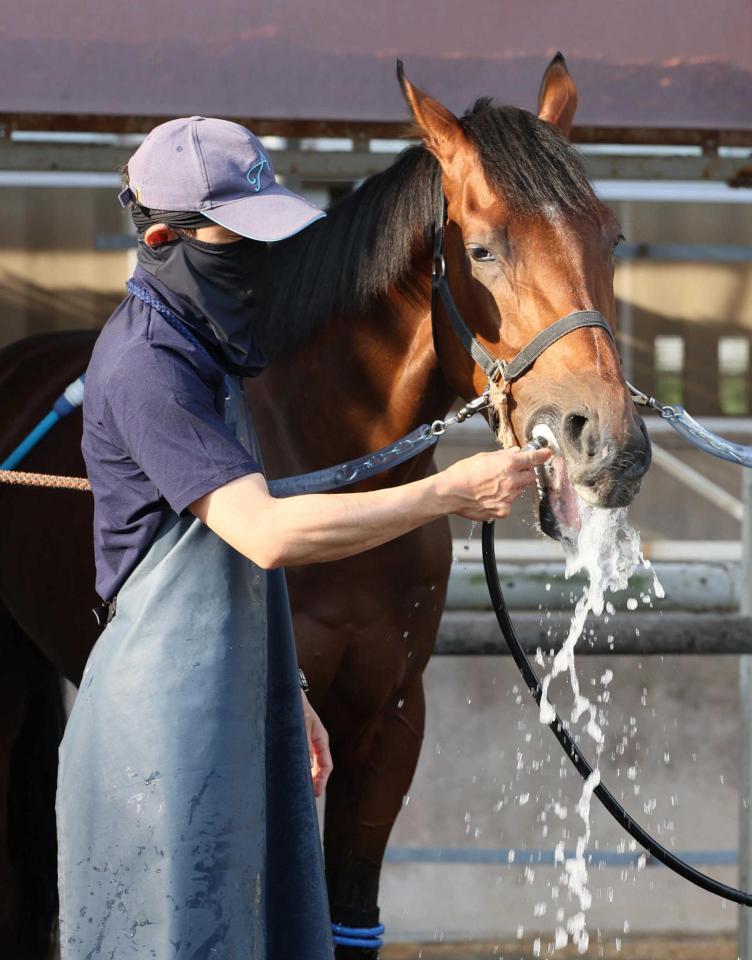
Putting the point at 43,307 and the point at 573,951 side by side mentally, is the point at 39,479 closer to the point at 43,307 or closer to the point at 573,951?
the point at 573,951

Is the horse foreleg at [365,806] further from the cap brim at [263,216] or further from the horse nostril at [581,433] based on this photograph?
the cap brim at [263,216]

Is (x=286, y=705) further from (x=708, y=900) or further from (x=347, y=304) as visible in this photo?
(x=708, y=900)

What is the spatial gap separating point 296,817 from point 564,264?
3.05 feet

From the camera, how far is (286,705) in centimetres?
179

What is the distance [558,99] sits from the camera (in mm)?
2490

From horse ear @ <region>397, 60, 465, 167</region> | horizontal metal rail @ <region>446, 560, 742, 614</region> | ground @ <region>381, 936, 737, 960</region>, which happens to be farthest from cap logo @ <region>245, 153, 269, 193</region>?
ground @ <region>381, 936, 737, 960</region>

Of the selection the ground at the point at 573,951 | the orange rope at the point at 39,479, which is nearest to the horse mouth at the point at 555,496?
the orange rope at the point at 39,479

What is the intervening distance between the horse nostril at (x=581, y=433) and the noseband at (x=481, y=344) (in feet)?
0.46

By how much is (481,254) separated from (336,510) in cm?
72

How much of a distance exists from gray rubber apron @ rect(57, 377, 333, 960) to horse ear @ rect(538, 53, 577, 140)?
119 centimetres

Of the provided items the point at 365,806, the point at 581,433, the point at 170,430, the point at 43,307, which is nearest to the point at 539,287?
the point at 581,433

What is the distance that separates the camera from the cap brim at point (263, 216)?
1650 millimetres

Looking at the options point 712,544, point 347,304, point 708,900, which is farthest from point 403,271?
point 712,544

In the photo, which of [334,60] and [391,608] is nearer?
[391,608]
